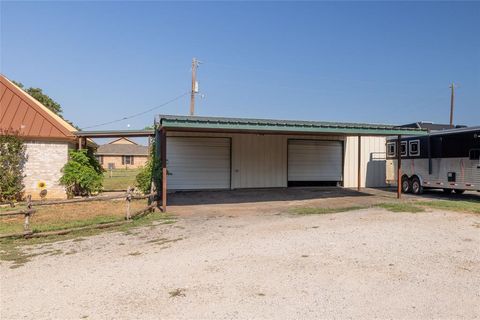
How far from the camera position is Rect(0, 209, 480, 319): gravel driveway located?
3943 mm

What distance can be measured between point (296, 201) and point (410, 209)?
4203mm

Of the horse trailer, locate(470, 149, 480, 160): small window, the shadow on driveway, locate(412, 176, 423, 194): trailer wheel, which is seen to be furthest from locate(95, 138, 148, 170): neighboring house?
locate(470, 149, 480, 160): small window

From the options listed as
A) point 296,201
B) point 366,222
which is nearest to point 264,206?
point 296,201

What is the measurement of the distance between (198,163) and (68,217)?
7.37 m

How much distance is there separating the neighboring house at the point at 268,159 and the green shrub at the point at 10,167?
5.77m

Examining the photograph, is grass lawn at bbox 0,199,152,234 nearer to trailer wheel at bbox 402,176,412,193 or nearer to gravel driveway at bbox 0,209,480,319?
gravel driveway at bbox 0,209,480,319

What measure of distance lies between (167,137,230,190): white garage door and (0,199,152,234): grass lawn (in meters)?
3.30

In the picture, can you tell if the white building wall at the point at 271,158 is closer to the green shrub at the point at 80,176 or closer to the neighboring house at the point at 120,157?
the green shrub at the point at 80,176

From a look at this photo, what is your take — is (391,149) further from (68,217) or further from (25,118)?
(25,118)

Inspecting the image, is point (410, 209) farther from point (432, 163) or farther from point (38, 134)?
point (38, 134)

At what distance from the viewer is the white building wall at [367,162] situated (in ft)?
64.4

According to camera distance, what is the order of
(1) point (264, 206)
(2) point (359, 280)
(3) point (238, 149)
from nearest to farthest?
(2) point (359, 280) → (1) point (264, 206) → (3) point (238, 149)

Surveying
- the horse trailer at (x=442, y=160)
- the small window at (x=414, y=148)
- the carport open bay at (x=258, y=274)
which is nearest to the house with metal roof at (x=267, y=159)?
the small window at (x=414, y=148)

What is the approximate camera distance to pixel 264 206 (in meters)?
12.5
